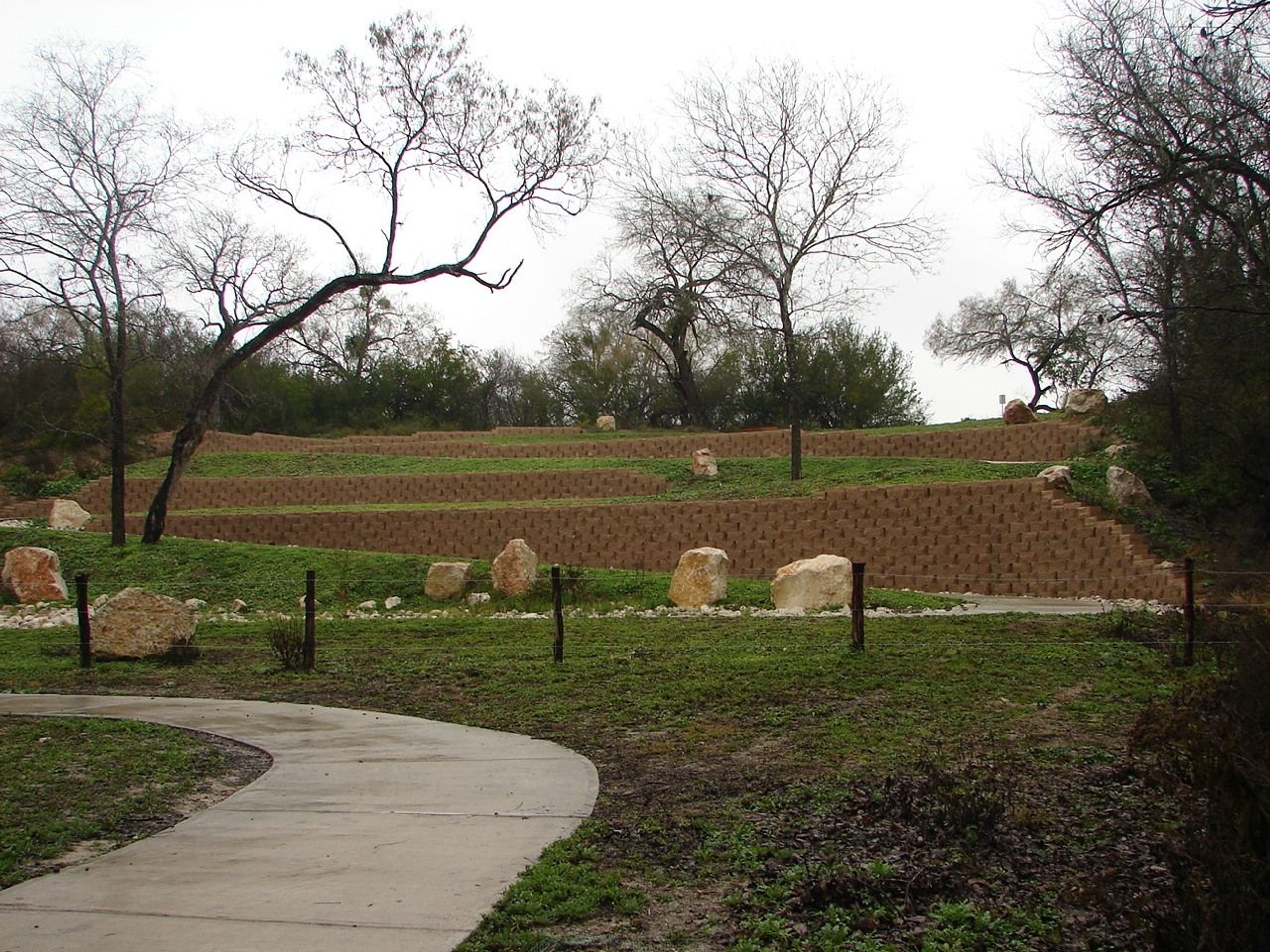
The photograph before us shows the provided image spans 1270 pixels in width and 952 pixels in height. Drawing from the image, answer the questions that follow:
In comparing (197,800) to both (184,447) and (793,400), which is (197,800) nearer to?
(184,447)

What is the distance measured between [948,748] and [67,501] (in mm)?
27429

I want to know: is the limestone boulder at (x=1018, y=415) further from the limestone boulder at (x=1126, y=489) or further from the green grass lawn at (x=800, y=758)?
the green grass lawn at (x=800, y=758)

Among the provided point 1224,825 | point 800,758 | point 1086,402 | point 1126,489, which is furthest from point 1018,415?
point 1224,825

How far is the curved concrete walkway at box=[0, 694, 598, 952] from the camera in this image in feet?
13.6

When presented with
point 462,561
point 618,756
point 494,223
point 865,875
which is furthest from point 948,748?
point 494,223

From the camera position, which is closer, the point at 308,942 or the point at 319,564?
the point at 308,942

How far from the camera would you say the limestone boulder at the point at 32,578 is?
64.2ft

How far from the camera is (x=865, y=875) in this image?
4762 millimetres

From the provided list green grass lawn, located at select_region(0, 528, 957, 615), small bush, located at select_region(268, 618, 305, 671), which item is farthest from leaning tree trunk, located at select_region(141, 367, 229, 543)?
small bush, located at select_region(268, 618, 305, 671)

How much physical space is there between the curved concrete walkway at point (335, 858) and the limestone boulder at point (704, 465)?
68.4 ft

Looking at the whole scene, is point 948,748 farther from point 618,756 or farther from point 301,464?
point 301,464

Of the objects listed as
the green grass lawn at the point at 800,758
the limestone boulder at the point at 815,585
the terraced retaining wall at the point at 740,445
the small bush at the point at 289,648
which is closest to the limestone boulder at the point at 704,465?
the terraced retaining wall at the point at 740,445

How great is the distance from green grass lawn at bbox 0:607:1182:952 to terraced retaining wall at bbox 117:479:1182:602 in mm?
6184

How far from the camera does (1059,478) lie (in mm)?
21562
